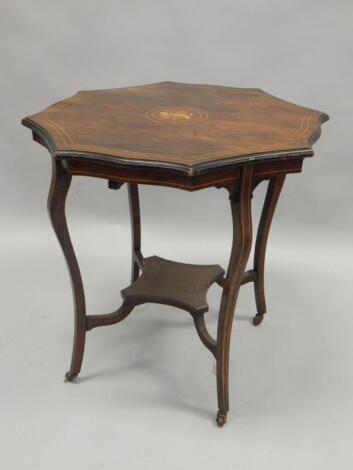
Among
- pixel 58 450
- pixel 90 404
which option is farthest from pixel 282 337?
pixel 58 450

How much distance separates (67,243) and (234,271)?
0.55 metres

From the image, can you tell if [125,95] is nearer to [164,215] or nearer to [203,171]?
[203,171]

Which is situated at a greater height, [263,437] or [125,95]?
[125,95]

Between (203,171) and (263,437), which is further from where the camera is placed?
(263,437)

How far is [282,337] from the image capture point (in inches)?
93.2

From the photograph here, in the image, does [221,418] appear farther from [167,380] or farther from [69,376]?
[69,376]

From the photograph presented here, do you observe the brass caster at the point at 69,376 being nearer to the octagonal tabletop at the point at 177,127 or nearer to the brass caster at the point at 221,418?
the brass caster at the point at 221,418

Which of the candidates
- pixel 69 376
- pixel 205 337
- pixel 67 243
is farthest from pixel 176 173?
pixel 69 376

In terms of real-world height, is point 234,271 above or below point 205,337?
above

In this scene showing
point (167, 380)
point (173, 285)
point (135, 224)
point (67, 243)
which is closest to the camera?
point (67, 243)

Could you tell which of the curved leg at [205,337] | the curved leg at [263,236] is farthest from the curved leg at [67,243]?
the curved leg at [263,236]

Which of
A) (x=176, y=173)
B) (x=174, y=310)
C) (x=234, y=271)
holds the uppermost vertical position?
(x=176, y=173)

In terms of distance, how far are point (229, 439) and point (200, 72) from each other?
1.75 metres

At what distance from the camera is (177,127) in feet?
Result: 5.59
